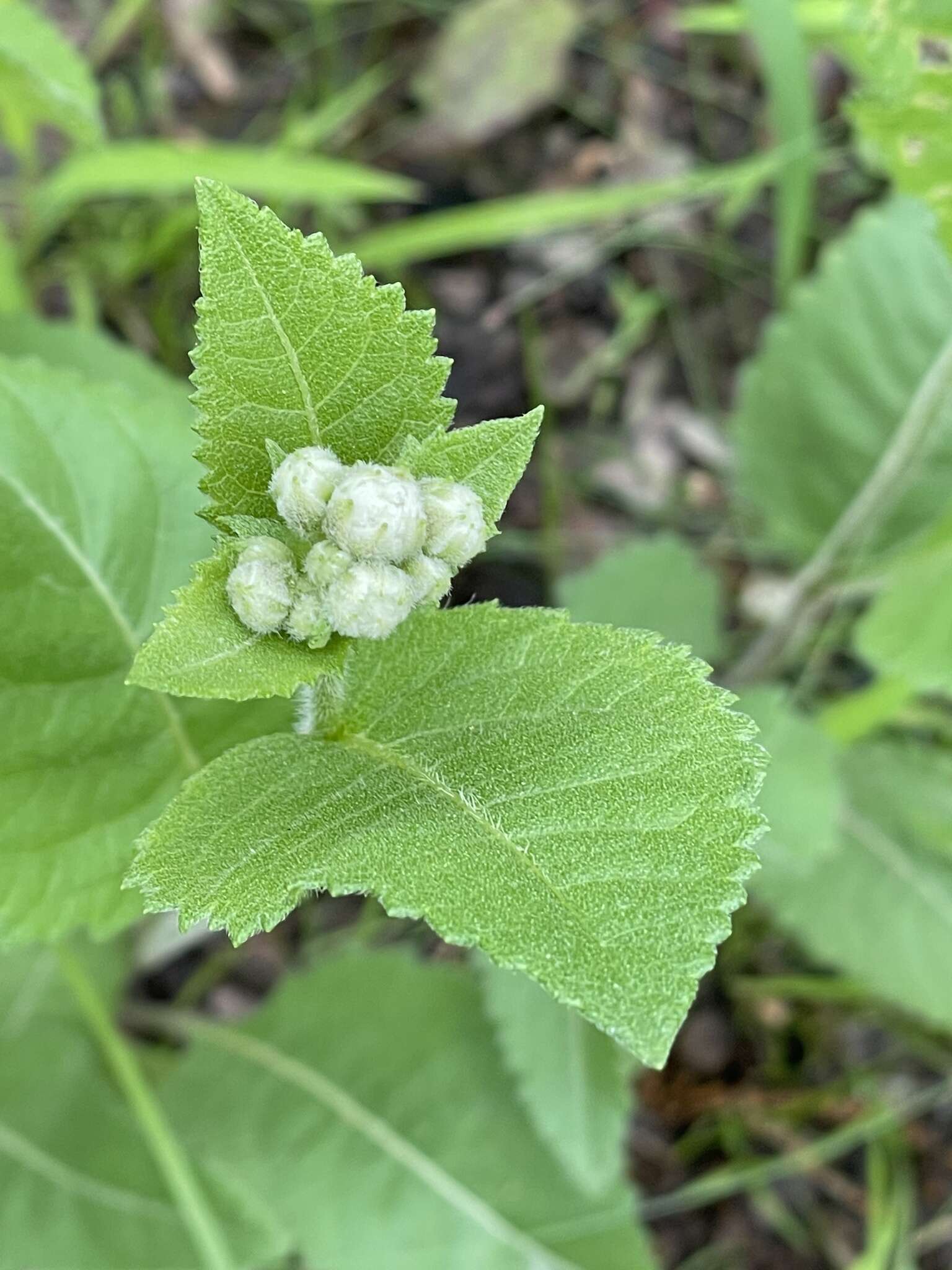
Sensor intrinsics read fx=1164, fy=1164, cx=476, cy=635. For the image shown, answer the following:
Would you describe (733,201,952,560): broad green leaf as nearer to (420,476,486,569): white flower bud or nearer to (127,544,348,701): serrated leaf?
(420,476,486,569): white flower bud

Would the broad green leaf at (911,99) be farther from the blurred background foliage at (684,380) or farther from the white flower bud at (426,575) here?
the white flower bud at (426,575)

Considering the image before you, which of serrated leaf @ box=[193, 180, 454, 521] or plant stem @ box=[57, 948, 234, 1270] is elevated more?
serrated leaf @ box=[193, 180, 454, 521]

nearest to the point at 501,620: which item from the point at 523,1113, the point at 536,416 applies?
the point at 536,416

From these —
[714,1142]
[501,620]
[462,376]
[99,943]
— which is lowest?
[714,1142]

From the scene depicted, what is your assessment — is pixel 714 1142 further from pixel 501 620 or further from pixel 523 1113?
pixel 501 620

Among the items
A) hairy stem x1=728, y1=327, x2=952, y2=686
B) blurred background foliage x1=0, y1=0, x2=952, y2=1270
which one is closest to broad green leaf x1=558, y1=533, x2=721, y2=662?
blurred background foliage x1=0, y1=0, x2=952, y2=1270

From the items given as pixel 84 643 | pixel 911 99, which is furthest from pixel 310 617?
pixel 911 99

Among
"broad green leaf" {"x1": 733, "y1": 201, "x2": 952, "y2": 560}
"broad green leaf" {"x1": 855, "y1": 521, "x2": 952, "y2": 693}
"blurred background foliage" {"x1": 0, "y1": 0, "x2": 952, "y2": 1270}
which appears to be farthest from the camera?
"broad green leaf" {"x1": 733, "y1": 201, "x2": 952, "y2": 560}

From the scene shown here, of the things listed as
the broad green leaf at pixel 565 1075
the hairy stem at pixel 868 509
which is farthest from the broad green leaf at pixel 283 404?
the broad green leaf at pixel 565 1075

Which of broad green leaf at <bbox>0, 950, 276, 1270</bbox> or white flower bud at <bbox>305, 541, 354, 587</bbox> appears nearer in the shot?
white flower bud at <bbox>305, 541, 354, 587</bbox>
